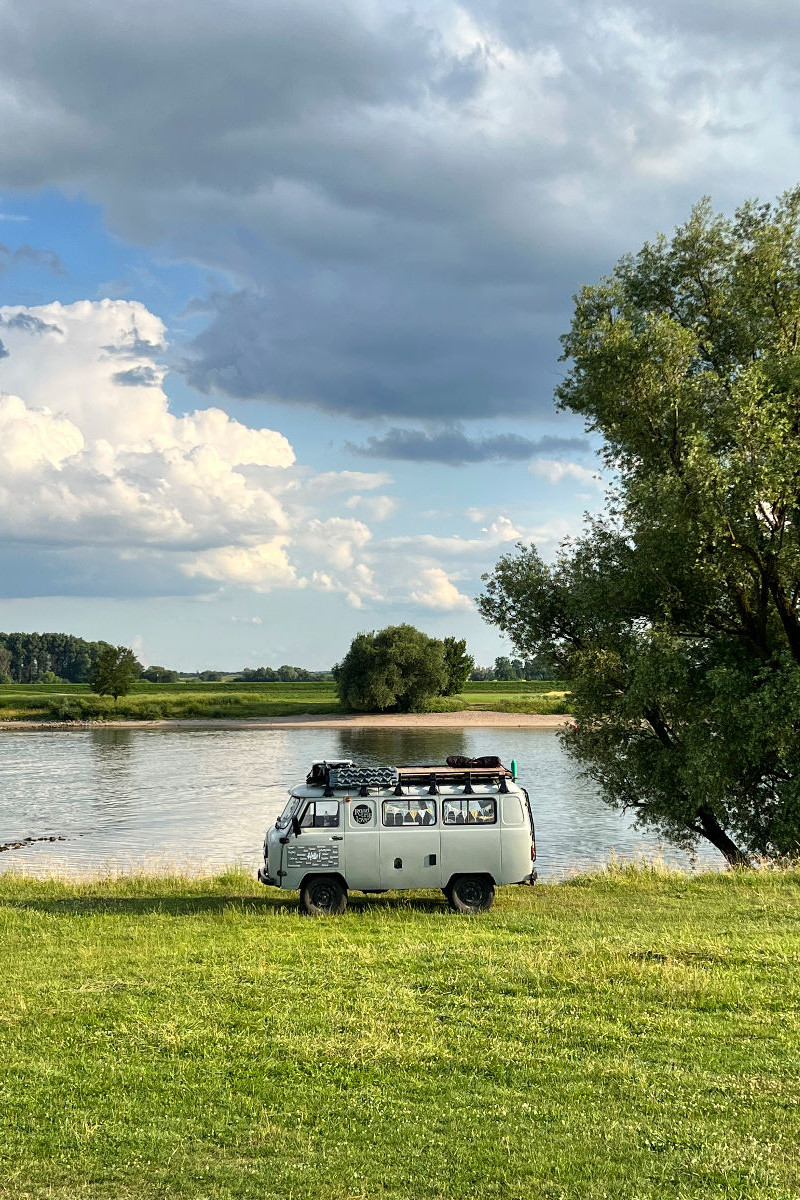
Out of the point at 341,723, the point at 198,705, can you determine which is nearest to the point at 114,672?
the point at 198,705

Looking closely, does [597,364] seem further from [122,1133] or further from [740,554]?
[122,1133]

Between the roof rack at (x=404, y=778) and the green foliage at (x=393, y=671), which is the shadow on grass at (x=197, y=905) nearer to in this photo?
the roof rack at (x=404, y=778)

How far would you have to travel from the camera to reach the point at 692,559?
78.8 feet

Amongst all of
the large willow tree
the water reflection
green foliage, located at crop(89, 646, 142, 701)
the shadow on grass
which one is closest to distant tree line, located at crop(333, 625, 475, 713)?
the water reflection

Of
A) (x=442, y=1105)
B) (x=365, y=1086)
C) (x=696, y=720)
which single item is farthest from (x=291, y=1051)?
(x=696, y=720)

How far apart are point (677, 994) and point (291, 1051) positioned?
5.02 meters

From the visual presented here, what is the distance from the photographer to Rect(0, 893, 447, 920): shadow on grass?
61.8 ft

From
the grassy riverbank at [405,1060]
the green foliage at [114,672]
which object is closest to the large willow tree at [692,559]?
the grassy riverbank at [405,1060]

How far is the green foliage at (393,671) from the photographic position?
114m

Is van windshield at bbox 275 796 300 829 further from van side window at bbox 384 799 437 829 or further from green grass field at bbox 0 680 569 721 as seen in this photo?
green grass field at bbox 0 680 569 721

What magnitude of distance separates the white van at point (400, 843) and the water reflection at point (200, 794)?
841 centimetres

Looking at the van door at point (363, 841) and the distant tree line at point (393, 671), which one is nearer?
the van door at point (363, 841)

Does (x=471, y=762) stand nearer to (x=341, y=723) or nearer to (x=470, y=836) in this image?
(x=470, y=836)

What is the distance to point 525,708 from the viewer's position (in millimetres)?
124750
